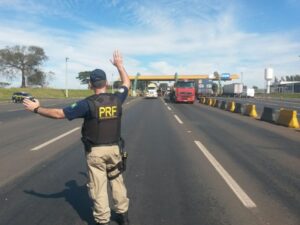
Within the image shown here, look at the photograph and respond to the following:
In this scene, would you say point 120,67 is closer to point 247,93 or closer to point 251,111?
point 251,111

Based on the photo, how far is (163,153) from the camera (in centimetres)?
1110

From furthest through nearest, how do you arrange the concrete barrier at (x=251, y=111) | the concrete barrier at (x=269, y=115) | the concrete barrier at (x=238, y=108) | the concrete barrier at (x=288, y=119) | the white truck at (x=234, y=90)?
the white truck at (x=234, y=90) < the concrete barrier at (x=238, y=108) < the concrete barrier at (x=251, y=111) < the concrete barrier at (x=269, y=115) < the concrete barrier at (x=288, y=119)

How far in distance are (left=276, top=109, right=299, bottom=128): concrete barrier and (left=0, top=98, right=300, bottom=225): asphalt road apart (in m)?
6.08

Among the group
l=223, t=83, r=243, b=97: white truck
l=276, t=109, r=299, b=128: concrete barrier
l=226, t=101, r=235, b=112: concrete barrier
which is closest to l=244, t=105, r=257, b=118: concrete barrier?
l=226, t=101, r=235, b=112: concrete barrier

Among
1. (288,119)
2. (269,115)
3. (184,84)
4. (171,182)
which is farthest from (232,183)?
(184,84)

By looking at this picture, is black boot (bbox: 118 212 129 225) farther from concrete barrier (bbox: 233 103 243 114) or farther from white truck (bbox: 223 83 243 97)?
white truck (bbox: 223 83 243 97)

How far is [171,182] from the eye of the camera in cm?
770

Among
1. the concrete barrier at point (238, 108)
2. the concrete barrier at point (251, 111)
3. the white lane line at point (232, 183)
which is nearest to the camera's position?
the white lane line at point (232, 183)

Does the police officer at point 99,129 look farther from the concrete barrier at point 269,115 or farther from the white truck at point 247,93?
the white truck at point 247,93

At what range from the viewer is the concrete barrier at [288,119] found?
1953 cm

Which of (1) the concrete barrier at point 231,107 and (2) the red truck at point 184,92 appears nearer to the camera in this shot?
(1) the concrete barrier at point 231,107

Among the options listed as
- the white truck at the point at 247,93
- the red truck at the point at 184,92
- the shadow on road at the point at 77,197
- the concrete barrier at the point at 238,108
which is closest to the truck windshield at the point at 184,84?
the red truck at the point at 184,92

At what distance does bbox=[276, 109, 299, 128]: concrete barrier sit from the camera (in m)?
19.5

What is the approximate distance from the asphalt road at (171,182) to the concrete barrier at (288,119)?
6075 mm
